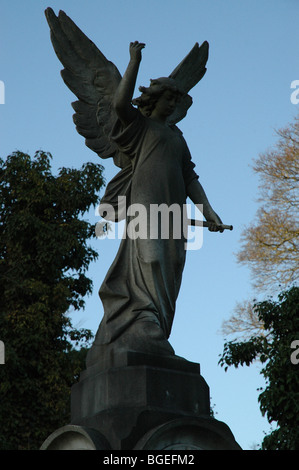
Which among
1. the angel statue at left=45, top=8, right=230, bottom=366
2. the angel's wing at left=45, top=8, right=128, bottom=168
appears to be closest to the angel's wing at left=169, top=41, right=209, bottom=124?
the angel statue at left=45, top=8, right=230, bottom=366

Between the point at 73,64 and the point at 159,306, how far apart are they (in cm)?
281

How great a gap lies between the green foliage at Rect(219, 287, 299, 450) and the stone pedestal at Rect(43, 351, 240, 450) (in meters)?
6.07

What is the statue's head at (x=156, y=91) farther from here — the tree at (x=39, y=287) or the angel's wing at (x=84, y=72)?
the tree at (x=39, y=287)

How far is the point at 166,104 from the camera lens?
7938 millimetres

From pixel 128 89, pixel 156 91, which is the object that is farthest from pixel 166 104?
pixel 128 89

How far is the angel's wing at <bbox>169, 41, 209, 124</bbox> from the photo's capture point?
28.8 feet

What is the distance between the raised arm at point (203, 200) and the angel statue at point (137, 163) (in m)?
0.01

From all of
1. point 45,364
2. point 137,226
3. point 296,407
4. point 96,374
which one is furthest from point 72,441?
point 45,364

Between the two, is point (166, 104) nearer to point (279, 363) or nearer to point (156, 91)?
point (156, 91)

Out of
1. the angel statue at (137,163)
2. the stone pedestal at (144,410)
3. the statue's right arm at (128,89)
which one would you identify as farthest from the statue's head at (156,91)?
the stone pedestal at (144,410)

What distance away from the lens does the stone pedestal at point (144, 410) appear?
20.7 ft

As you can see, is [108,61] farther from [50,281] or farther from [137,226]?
[50,281]

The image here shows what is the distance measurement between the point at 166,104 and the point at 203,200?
102 cm

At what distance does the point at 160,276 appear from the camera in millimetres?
7375
